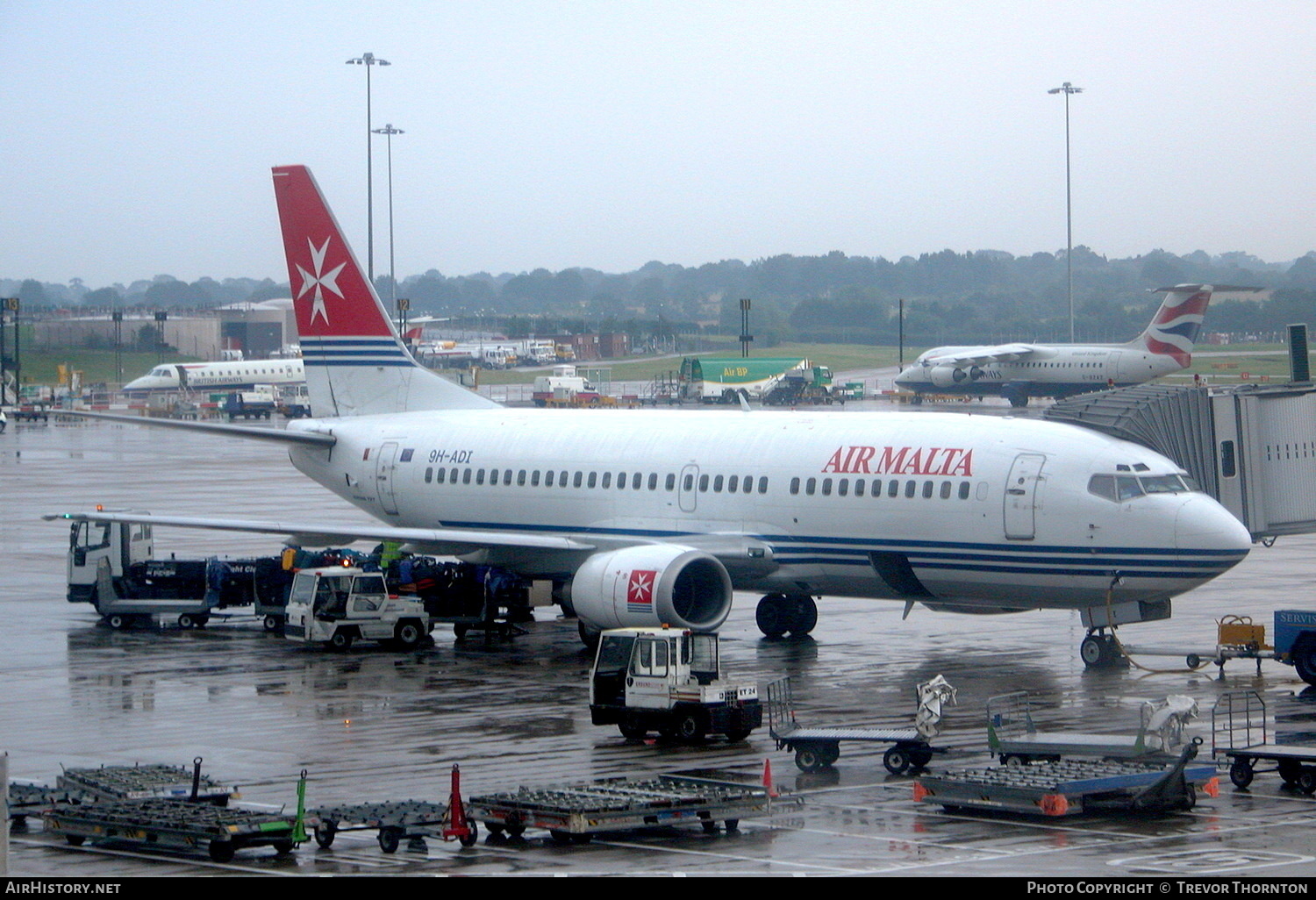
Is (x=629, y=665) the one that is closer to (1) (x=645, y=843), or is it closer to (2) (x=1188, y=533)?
(1) (x=645, y=843)

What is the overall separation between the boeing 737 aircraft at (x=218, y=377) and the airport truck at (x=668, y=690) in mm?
114438

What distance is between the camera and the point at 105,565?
39500mm

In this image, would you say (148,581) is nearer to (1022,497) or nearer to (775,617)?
(775,617)

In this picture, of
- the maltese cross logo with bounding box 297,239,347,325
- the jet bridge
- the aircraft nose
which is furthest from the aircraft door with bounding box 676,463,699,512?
the maltese cross logo with bounding box 297,239,347,325

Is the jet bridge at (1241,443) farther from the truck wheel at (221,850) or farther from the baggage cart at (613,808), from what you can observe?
the truck wheel at (221,850)

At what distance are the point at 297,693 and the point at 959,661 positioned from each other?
12.0m

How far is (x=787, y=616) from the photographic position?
119ft

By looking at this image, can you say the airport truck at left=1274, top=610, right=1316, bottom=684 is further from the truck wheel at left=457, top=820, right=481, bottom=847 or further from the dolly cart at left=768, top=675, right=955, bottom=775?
the truck wheel at left=457, top=820, right=481, bottom=847

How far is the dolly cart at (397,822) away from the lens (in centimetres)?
1898

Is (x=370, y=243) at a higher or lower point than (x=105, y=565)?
higher

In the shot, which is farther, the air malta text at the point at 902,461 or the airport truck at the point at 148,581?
the airport truck at the point at 148,581

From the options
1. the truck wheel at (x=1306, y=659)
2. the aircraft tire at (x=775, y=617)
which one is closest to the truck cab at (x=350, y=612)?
the aircraft tire at (x=775, y=617)

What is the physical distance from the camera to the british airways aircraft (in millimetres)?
31125
